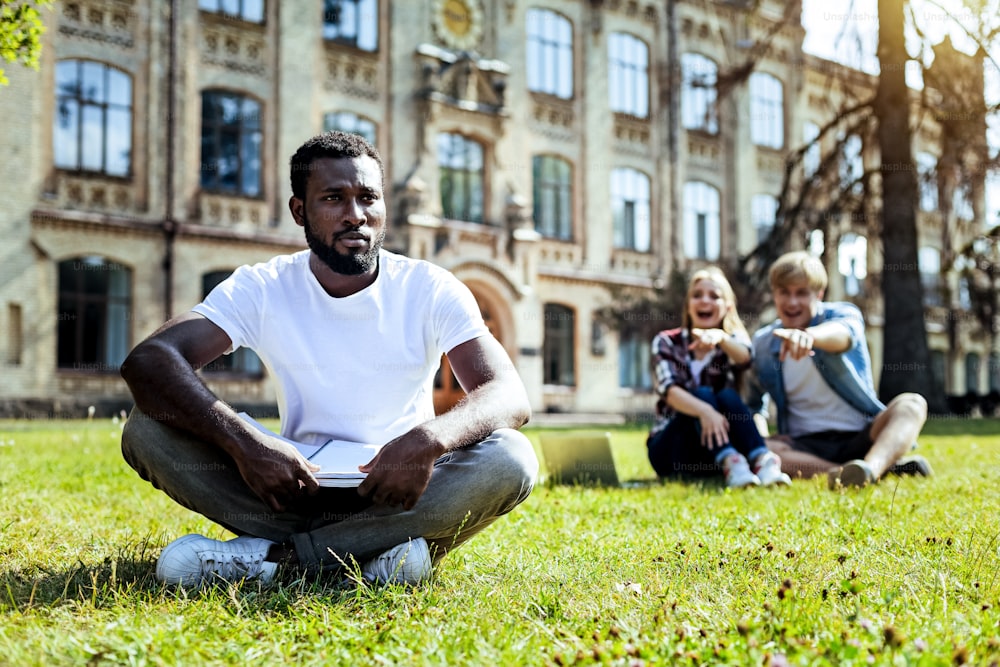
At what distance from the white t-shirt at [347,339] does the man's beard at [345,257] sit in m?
0.08

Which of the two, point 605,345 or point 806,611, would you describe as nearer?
point 806,611

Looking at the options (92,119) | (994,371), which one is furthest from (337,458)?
(994,371)

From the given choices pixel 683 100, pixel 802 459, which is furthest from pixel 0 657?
pixel 683 100

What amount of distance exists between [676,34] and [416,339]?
83.9 feet

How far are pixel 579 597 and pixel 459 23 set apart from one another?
71.9ft

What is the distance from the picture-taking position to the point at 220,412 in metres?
3.05

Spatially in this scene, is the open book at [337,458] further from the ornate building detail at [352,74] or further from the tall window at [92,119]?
the ornate building detail at [352,74]

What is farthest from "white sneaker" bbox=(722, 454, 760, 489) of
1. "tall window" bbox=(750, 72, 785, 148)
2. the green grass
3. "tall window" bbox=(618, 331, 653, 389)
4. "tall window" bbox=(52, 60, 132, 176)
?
"tall window" bbox=(750, 72, 785, 148)

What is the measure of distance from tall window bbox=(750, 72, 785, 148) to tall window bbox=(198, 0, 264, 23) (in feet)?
Result: 50.3

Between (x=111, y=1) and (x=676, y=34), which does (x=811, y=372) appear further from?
(x=676, y=34)

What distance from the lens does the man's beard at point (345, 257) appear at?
3557 millimetres

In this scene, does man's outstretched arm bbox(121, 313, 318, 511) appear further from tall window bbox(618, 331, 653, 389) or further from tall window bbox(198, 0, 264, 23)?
tall window bbox(618, 331, 653, 389)

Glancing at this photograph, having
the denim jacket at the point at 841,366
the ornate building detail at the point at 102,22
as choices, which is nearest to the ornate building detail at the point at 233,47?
the ornate building detail at the point at 102,22

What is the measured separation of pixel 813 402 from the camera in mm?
6883
